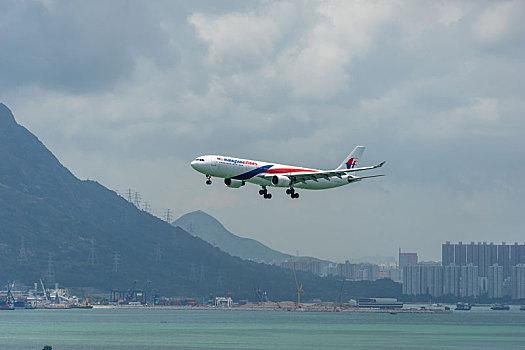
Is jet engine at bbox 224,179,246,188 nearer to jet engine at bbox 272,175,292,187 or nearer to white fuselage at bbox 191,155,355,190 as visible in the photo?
white fuselage at bbox 191,155,355,190

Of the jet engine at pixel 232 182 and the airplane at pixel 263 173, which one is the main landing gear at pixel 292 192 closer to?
the airplane at pixel 263 173

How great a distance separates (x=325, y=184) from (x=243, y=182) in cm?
2367

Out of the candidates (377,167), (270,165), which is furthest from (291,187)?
(377,167)

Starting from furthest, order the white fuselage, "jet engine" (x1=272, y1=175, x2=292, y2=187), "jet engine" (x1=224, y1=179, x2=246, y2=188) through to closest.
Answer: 1. "jet engine" (x1=272, y1=175, x2=292, y2=187)
2. "jet engine" (x1=224, y1=179, x2=246, y2=188)
3. the white fuselage

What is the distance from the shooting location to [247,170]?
18038 centimetres

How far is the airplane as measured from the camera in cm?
17388

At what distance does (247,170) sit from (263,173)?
15.2 feet

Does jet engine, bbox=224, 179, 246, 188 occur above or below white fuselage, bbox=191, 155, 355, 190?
below

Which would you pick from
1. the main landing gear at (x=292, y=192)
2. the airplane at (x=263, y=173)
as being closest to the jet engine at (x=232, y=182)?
the airplane at (x=263, y=173)

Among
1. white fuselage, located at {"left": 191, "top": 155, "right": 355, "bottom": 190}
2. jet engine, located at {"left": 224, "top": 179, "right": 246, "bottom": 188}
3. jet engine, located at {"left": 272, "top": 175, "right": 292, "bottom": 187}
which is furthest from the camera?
jet engine, located at {"left": 272, "top": 175, "right": 292, "bottom": 187}

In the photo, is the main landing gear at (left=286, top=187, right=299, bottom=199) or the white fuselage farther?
the main landing gear at (left=286, top=187, right=299, bottom=199)

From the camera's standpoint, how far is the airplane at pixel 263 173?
570ft

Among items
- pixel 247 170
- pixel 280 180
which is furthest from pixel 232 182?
pixel 280 180

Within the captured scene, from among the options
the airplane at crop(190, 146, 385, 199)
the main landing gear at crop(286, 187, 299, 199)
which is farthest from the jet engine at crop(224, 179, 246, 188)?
the main landing gear at crop(286, 187, 299, 199)
